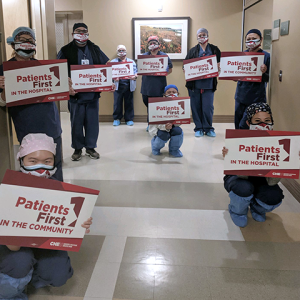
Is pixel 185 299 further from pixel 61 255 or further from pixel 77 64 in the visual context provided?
pixel 77 64

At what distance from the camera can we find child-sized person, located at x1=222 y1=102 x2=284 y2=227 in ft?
7.30

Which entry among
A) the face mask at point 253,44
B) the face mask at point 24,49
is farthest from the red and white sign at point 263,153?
the face mask at point 253,44

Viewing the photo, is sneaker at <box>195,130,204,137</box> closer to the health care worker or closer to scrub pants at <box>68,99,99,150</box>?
scrub pants at <box>68,99,99,150</box>

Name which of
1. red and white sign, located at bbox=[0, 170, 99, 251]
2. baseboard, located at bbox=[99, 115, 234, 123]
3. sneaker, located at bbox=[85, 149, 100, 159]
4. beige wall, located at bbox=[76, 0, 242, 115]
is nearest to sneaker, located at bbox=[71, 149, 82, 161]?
sneaker, located at bbox=[85, 149, 100, 159]

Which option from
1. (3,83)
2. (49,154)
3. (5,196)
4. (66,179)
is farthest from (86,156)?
(5,196)

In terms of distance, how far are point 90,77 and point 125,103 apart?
2.63m

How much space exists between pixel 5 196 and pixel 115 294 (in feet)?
2.35

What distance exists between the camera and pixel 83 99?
146 inches

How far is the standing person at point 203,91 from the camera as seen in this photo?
474 centimetres

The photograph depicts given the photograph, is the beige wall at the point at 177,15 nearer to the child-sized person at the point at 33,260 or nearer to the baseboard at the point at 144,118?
the baseboard at the point at 144,118

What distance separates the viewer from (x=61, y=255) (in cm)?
164

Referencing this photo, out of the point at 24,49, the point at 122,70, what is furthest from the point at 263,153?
the point at 122,70

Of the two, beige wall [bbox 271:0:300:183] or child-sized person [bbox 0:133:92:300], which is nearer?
child-sized person [bbox 0:133:92:300]

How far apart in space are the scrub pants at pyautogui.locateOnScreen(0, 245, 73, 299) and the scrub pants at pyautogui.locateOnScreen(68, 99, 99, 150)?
2310 millimetres
